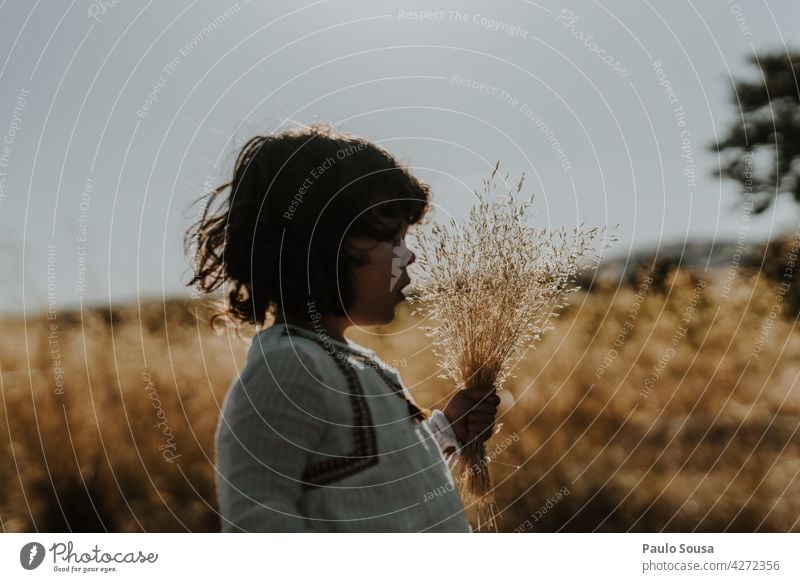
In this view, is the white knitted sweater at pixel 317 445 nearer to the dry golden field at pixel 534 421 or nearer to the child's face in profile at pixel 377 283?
the child's face in profile at pixel 377 283

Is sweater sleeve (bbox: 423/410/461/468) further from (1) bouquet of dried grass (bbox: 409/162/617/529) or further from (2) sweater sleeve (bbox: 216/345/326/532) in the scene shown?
(2) sweater sleeve (bbox: 216/345/326/532)

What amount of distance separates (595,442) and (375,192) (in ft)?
4.78

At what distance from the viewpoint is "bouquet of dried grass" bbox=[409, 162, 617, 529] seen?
1925 mm

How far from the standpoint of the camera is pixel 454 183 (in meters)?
2.05

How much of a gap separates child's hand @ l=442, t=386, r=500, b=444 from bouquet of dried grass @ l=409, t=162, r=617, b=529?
0.10 m

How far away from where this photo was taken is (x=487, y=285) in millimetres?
1935

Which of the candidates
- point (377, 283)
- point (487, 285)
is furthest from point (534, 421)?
point (377, 283)

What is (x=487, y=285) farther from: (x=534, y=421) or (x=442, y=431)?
(x=534, y=421)

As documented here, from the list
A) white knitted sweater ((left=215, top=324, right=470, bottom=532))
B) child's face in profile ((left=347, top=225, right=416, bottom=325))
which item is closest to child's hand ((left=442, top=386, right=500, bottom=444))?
white knitted sweater ((left=215, top=324, right=470, bottom=532))
